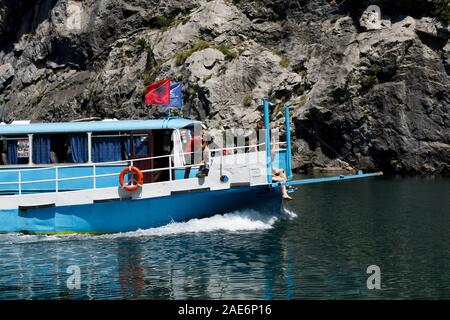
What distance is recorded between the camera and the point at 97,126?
25.1 meters

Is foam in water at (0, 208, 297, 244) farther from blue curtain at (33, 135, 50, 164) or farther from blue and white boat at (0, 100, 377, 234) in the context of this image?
blue curtain at (33, 135, 50, 164)

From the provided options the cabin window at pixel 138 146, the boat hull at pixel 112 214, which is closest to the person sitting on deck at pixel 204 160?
the boat hull at pixel 112 214

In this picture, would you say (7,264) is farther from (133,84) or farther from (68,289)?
(133,84)

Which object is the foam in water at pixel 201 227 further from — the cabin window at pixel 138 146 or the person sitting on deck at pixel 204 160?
the cabin window at pixel 138 146

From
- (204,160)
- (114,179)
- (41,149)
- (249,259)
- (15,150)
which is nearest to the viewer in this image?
(249,259)

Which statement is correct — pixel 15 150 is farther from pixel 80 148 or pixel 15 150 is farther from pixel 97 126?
pixel 97 126

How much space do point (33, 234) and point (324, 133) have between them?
35.7 meters

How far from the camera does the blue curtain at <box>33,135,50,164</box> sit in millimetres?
25453

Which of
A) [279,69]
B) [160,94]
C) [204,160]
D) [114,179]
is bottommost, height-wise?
[114,179]

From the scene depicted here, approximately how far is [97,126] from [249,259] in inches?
351

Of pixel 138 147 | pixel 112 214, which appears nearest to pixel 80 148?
pixel 138 147

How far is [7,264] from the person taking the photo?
65.5 feet

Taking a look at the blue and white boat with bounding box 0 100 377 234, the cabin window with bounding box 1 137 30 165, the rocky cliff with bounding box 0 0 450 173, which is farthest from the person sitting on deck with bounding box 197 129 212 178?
the rocky cliff with bounding box 0 0 450 173

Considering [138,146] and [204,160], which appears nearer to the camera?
[204,160]
